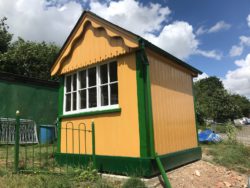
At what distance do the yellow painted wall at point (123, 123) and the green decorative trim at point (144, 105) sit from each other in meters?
0.12

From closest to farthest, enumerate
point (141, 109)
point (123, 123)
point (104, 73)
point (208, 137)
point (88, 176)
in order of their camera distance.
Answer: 1. point (88, 176)
2. point (141, 109)
3. point (123, 123)
4. point (104, 73)
5. point (208, 137)

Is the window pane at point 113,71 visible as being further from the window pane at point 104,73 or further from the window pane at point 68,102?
the window pane at point 68,102

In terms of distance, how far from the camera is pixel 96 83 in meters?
6.36

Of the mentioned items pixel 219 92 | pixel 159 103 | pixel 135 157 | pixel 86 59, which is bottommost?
pixel 135 157

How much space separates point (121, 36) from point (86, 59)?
1.39 m

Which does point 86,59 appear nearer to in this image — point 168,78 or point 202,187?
point 168,78

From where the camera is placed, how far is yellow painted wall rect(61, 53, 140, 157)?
212 inches

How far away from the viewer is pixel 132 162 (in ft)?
17.1

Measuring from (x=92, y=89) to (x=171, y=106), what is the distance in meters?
2.09

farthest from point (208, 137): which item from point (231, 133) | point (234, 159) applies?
point (234, 159)

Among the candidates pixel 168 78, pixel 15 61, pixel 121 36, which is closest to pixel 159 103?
pixel 168 78

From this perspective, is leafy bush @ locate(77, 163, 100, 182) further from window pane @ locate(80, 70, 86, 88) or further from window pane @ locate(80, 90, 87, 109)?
window pane @ locate(80, 70, 86, 88)

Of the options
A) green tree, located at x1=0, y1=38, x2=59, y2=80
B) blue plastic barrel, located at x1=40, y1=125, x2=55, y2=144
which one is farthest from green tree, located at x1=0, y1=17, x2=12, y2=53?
blue plastic barrel, located at x1=40, y1=125, x2=55, y2=144

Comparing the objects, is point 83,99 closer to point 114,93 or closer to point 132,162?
point 114,93
